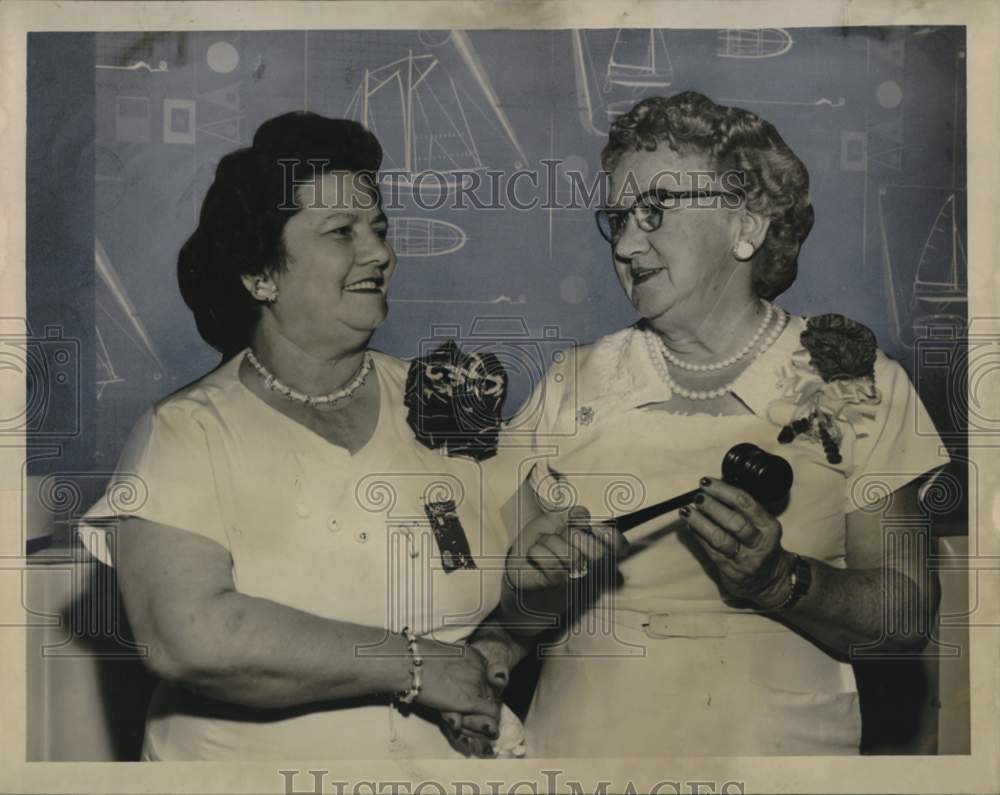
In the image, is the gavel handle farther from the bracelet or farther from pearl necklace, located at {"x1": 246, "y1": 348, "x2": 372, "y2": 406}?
pearl necklace, located at {"x1": 246, "y1": 348, "x2": 372, "y2": 406}

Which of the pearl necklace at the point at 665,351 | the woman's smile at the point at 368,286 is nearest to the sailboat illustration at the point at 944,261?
the pearl necklace at the point at 665,351

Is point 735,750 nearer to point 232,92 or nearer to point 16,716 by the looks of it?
point 16,716

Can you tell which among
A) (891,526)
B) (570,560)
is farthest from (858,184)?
(570,560)

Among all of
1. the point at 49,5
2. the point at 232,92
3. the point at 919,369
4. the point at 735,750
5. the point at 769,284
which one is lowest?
the point at 735,750

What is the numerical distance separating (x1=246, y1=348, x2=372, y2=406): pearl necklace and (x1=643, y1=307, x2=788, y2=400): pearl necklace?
559mm

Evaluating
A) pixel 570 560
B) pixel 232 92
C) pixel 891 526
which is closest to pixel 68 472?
pixel 232 92

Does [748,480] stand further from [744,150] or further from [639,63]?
[639,63]

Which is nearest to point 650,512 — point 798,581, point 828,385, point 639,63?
point 798,581

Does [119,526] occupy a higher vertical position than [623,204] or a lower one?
lower

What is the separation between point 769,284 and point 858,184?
269mm

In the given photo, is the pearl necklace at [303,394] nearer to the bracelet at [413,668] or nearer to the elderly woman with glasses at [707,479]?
the elderly woman with glasses at [707,479]

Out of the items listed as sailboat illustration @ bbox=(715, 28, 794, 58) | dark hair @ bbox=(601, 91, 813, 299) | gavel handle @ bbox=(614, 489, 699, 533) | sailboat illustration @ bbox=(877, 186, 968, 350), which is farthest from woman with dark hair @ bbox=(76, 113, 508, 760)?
sailboat illustration @ bbox=(877, 186, 968, 350)

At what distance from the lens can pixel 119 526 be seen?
→ 99.6 inches

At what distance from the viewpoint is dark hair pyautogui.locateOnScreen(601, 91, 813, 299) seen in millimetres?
2568
